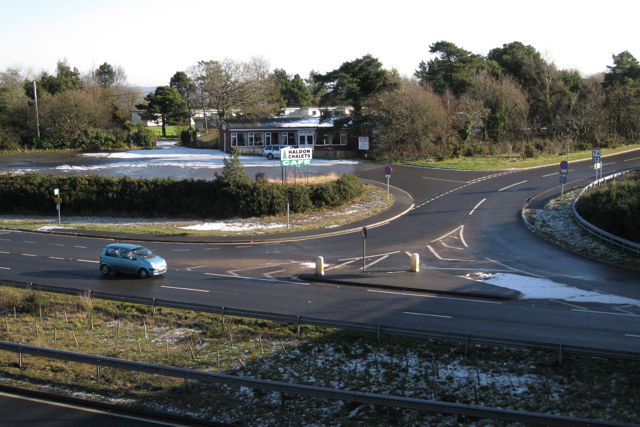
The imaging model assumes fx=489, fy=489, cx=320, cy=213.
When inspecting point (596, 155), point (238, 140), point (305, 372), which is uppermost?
point (238, 140)

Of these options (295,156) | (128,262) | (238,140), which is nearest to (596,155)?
(295,156)

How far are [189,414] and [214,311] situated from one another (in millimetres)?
5610

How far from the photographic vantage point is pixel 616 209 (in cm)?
2502

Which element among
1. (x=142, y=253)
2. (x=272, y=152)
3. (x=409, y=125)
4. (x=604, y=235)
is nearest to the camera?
(x=142, y=253)

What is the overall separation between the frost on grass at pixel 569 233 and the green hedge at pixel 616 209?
2.64 feet

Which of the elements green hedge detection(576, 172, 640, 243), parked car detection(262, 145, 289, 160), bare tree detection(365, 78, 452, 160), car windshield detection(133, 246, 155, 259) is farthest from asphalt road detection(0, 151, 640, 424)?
parked car detection(262, 145, 289, 160)

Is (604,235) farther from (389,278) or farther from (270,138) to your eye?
(270,138)

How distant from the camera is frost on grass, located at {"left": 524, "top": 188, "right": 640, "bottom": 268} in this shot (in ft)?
74.7

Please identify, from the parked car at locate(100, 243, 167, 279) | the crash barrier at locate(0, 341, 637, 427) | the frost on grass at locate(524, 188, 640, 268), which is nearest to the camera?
the crash barrier at locate(0, 341, 637, 427)

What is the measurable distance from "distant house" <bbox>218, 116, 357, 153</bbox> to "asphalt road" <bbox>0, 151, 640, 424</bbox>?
27.2 meters

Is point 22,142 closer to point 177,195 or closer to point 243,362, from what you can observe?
point 177,195

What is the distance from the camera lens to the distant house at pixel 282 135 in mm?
63125

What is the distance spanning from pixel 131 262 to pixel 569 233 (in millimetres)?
22842

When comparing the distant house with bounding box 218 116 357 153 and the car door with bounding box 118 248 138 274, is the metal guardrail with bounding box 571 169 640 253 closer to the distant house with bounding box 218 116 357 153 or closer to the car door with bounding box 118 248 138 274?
the car door with bounding box 118 248 138 274
